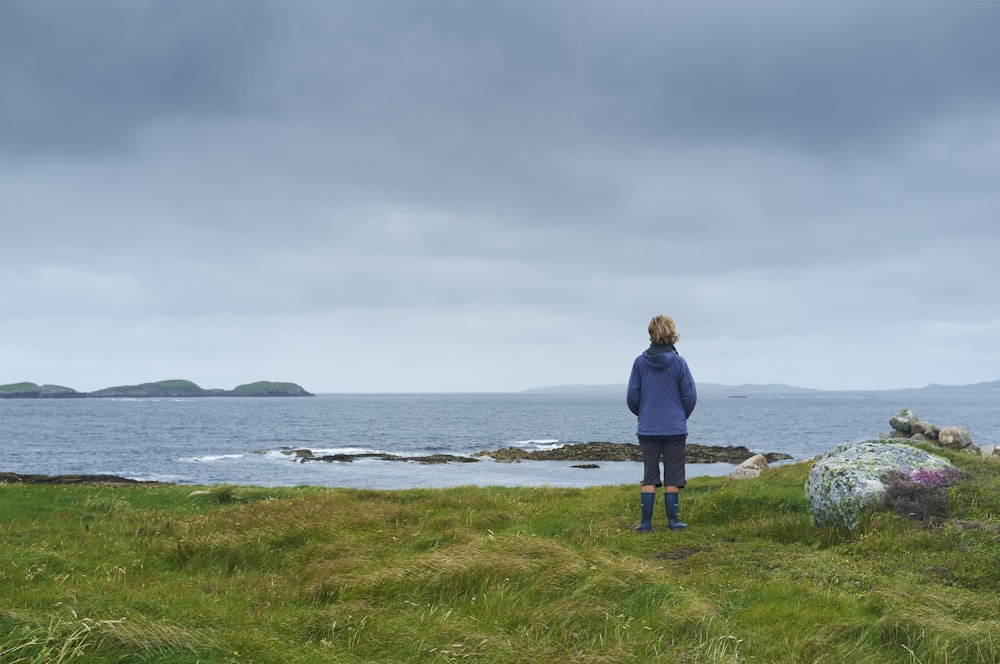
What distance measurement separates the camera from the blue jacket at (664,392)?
13102mm

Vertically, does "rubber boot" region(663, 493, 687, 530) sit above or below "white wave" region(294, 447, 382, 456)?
above

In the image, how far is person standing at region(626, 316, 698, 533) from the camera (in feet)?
42.9

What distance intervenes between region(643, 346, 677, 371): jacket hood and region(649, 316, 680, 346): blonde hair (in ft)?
0.33

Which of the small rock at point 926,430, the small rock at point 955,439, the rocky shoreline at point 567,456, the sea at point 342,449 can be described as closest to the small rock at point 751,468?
the sea at point 342,449

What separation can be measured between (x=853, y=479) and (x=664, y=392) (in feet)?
12.4

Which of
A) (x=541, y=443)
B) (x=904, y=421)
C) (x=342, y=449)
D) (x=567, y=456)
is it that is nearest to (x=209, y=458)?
Result: (x=342, y=449)

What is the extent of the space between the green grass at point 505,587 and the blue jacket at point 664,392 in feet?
6.85

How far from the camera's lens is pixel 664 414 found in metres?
13.1

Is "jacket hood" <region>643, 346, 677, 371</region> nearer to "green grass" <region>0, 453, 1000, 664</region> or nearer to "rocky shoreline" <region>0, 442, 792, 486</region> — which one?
"green grass" <region>0, 453, 1000, 664</region>

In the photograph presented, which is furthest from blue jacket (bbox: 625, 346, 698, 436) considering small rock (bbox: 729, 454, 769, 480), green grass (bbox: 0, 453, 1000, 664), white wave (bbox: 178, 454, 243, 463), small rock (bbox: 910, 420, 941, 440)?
white wave (bbox: 178, 454, 243, 463)

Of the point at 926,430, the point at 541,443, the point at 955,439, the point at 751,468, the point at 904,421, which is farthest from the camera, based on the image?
the point at 541,443

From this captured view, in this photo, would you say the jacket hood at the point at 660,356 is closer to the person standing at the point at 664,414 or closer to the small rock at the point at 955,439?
the person standing at the point at 664,414

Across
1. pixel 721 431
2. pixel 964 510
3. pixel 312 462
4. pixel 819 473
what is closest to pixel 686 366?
pixel 819 473

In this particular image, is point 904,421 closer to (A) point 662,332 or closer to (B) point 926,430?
(B) point 926,430
